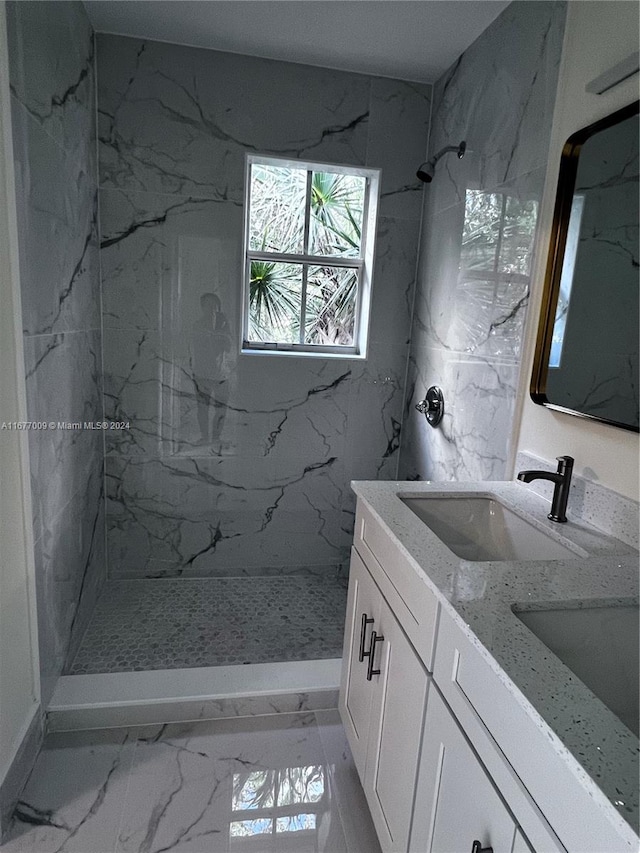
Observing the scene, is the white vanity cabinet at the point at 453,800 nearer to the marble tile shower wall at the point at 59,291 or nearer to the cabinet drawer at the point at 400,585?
the cabinet drawer at the point at 400,585

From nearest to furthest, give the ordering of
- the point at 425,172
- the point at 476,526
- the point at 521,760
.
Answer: the point at 521,760
the point at 476,526
the point at 425,172

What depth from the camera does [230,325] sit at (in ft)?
8.33

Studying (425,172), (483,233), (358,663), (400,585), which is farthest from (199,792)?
(425,172)

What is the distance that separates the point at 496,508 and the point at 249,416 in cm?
145

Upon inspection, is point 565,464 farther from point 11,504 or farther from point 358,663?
point 11,504

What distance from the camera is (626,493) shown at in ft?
4.17

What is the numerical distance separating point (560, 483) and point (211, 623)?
167 centimetres

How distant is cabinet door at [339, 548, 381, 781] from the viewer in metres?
1.44

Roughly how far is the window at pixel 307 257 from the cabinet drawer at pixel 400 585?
139 centimetres

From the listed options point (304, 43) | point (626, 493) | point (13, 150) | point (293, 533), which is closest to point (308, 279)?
point (304, 43)

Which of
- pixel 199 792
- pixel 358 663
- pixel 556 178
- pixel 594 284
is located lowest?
pixel 199 792

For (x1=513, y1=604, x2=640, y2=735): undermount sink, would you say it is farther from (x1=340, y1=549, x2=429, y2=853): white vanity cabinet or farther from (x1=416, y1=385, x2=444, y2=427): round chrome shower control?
(x1=416, y1=385, x2=444, y2=427): round chrome shower control

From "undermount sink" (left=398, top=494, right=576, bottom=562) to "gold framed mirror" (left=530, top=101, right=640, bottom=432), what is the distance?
34cm

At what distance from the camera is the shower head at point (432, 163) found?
2.15 meters
